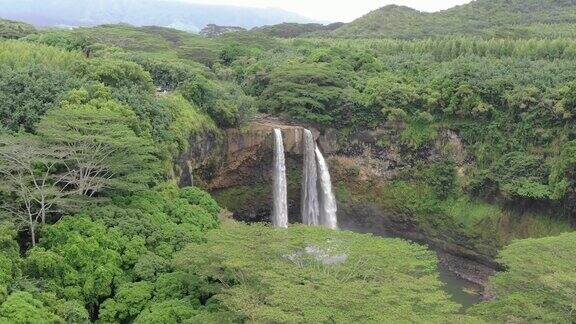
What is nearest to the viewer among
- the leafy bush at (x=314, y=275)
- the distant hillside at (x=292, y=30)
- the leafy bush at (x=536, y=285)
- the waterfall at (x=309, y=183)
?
the leafy bush at (x=314, y=275)

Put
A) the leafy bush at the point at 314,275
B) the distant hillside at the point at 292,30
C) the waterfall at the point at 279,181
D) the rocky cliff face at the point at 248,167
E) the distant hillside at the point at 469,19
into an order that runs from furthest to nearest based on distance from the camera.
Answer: the distant hillside at the point at 292,30, the distant hillside at the point at 469,19, the waterfall at the point at 279,181, the rocky cliff face at the point at 248,167, the leafy bush at the point at 314,275

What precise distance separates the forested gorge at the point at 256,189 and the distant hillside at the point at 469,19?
2300 centimetres

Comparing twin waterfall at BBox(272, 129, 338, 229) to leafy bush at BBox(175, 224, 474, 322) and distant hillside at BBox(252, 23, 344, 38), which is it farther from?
distant hillside at BBox(252, 23, 344, 38)

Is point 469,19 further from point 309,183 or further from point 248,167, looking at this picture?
point 248,167

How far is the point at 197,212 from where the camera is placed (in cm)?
2025

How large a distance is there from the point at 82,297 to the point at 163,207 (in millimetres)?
5081

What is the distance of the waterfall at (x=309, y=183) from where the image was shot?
32.4 m

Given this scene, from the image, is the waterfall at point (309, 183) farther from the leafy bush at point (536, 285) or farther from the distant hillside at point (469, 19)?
the distant hillside at point (469, 19)

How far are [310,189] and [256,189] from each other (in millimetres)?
3162

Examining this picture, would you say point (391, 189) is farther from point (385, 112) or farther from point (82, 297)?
point (82, 297)

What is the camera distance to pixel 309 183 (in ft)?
107

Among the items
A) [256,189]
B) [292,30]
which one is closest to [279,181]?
[256,189]

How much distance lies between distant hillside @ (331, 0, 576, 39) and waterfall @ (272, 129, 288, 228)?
31.8 metres

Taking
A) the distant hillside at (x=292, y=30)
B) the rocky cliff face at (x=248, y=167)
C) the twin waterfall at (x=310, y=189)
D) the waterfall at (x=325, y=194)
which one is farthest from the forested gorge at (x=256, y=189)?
the distant hillside at (x=292, y=30)
